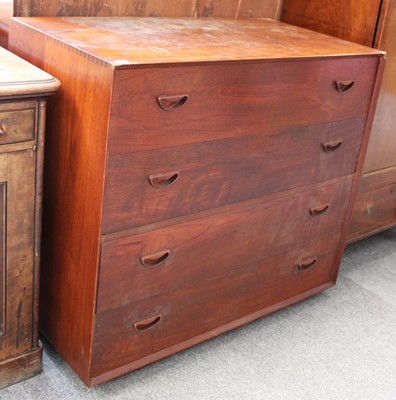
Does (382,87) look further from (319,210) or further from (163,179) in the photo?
(163,179)

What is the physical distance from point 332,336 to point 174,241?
77 cm

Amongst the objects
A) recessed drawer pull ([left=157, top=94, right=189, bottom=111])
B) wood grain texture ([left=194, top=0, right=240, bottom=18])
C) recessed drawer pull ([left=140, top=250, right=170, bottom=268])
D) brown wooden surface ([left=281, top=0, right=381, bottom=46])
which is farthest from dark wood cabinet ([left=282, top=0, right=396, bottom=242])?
recessed drawer pull ([left=140, top=250, right=170, bottom=268])

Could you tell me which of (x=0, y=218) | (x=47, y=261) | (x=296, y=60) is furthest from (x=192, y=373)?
(x=296, y=60)

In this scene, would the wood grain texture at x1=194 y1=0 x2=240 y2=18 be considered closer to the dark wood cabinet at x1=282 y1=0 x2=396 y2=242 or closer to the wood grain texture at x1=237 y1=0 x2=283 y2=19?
the wood grain texture at x1=237 y1=0 x2=283 y2=19

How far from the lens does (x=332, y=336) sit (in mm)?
2199

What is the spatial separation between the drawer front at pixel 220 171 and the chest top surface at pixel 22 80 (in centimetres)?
23

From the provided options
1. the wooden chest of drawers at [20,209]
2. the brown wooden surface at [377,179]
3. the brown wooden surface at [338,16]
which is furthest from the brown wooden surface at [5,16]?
the brown wooden surface at [377,179]

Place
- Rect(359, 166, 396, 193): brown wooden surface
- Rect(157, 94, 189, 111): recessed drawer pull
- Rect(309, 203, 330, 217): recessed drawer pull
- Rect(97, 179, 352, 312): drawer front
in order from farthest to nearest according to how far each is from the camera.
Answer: Rect(359, 166, 396, 193): brown wooden surface → Rect(309, 203, 330, 217): recessed drawer pull → Rect(97, 179, 352, 312): drawer front → Rect(157, 94, 189, 111): recessed drawer pull

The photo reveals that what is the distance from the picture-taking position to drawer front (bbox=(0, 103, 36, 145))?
1.46m

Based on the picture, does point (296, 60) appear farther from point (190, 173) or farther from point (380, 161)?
point (380, 161)

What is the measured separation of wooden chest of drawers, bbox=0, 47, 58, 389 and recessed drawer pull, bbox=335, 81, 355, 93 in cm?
91

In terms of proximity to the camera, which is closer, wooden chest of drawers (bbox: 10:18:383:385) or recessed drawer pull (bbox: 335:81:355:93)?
wooden chest of drawers (bbox: 10:18:383:385)

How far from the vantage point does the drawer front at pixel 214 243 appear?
1662 mm

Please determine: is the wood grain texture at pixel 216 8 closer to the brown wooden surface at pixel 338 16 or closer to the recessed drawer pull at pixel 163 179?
the brown wooden surface at pixel 338 16
